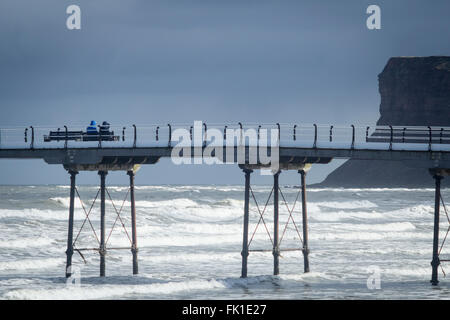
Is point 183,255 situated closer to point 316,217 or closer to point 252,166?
point 252,166

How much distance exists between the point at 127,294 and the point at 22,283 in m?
6.12

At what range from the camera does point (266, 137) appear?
39.8 metres

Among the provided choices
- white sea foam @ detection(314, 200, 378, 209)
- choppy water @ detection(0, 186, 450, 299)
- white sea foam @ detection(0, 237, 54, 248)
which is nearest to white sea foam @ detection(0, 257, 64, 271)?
choppy water @ detection(0, 186, 450, 299)

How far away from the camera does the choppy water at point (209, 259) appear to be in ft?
120

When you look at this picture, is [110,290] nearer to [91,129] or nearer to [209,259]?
[91,129]

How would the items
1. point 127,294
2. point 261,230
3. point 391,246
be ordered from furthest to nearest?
point 261,230 → point 391,246 → point 127,294

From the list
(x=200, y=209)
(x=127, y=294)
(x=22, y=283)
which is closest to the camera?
(x=127, y=294)

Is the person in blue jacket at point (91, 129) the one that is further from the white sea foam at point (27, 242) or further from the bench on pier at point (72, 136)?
the white sea foam at point (27, 242)

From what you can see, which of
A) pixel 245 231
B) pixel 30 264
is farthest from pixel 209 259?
pixel 245 231

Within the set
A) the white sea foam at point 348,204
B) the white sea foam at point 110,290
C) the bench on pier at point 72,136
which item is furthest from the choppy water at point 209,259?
the white sea foam at point 348,204

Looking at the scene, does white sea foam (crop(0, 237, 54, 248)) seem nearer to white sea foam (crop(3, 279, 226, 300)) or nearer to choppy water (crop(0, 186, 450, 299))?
choppy water (crop(0, 186, 450, 299))
